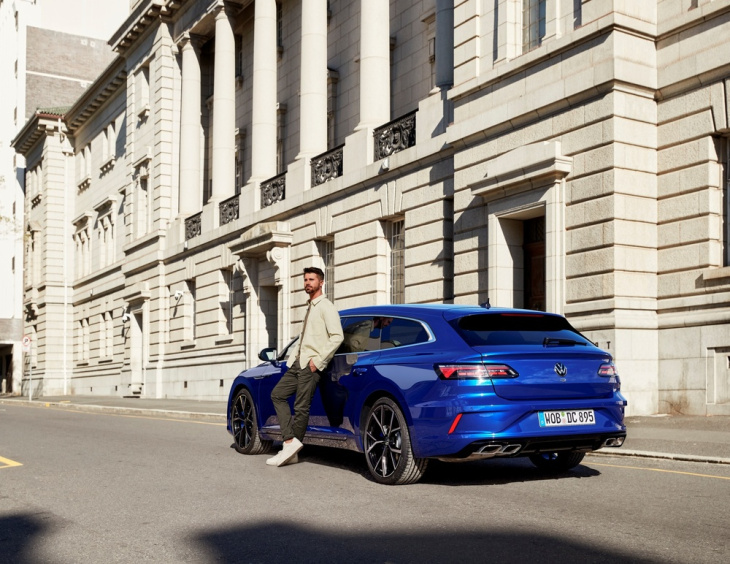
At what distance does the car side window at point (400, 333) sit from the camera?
828 centimetres

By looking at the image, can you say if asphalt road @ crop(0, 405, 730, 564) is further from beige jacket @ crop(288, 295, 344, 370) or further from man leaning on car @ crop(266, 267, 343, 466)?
beige jacket @ crop(288, 295, 344, 370)

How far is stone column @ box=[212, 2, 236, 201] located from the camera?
3189 cm

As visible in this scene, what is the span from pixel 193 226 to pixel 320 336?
25.3 metres

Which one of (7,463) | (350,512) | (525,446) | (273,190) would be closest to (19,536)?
(350,512)

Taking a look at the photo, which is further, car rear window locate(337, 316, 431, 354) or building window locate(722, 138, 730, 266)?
building window locate(722, 138, 730, 266)

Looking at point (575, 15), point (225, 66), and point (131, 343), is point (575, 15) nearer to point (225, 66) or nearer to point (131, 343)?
point (225, 66)

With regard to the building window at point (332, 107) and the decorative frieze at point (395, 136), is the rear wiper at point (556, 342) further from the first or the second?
the building window at point (332, 107)

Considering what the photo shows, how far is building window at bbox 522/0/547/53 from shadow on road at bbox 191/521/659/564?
43.1 feet

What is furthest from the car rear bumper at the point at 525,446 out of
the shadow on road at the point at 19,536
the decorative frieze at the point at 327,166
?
the decorative frieze at the point at 327,166

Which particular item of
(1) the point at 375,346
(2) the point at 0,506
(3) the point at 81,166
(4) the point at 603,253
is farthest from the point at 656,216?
(3) the point at 81,166

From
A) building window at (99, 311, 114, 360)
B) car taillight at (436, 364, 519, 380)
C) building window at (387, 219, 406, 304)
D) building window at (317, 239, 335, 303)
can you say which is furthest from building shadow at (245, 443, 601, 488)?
building window at (99, 311, 114, 360)

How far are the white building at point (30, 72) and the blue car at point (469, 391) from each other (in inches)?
2323

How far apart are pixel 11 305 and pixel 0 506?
62150 mm

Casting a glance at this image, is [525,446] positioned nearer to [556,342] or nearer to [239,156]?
[556,342]
